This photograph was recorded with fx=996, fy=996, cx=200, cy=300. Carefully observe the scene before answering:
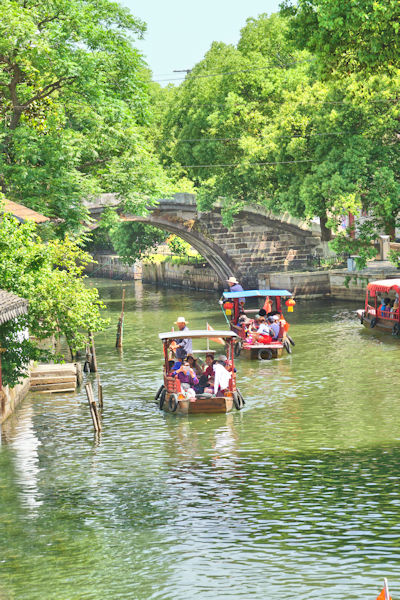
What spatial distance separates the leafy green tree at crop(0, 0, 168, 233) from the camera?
3984 cm

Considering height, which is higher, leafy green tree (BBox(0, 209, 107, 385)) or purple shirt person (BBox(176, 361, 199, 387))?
leafy green tree (BBox(0, 209, 107, 385))

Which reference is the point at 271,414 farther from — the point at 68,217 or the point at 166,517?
the point at 68,217

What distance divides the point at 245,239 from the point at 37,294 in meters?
41.4

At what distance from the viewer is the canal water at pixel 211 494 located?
16.0m

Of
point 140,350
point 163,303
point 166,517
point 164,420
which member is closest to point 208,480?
point 166,517

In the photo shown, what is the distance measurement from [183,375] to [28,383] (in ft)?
21.6

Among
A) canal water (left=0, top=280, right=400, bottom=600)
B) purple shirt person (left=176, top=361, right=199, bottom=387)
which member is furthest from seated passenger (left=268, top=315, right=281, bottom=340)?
purple shirt person (left=176, top=361, right=199, bottom=387)

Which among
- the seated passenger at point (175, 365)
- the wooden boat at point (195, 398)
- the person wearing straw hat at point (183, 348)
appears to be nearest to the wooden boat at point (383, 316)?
the person wearing straw hat at point (183, 348)

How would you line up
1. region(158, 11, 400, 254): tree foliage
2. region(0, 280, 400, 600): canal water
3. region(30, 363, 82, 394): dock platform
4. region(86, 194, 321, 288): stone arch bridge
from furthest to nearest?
region(86, 194, 321, 288): stone arch bridge < region(158, 11, 400, 254): tree foliage < region(30, 363, 82, 394): dock platform < region(0, 280, 400, 600): canal water

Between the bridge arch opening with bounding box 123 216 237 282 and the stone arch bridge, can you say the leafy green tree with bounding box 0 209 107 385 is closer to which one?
the bridge arch opening with bounding box 123 216 237 282

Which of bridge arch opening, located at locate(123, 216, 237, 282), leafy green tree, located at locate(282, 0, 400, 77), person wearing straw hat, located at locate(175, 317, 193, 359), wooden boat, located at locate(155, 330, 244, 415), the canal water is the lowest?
the canal water

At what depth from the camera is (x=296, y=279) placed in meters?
63.5

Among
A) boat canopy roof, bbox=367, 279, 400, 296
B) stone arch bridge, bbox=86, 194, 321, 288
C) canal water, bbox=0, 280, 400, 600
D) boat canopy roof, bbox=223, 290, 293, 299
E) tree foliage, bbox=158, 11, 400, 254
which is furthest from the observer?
stone arch bridge, bbox=86, 194, 321, 288

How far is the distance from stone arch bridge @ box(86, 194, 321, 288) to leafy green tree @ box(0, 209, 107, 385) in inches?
1418
